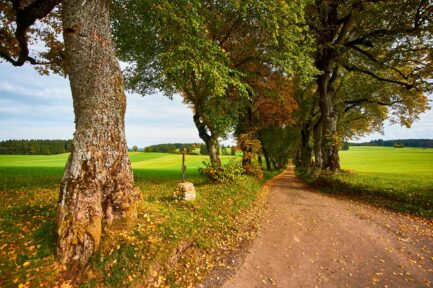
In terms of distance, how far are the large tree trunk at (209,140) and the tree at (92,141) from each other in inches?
366

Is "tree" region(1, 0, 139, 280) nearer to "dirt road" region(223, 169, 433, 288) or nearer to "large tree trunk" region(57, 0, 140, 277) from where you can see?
"large tree trunk" region(57, 0, 140, 277)

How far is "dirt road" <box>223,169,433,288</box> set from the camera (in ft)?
19.1

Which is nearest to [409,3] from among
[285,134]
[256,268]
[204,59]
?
[204,59]

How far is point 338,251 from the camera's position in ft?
23.8

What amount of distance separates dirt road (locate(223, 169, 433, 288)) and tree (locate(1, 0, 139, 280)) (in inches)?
144

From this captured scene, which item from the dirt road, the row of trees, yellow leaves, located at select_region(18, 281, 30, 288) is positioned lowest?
the dirt road

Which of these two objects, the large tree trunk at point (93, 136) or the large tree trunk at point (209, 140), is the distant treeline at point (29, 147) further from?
the large tree trunk at point (93, 136)

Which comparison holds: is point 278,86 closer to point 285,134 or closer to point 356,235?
point 356,235

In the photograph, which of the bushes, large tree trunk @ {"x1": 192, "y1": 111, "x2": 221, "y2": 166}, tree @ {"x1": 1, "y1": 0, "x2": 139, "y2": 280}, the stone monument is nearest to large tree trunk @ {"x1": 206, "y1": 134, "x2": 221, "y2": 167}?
large tree trunk @ {"x1": 192, "y1": 111, "x2": 221, "y2": 166}

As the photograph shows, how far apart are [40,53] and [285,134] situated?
34271mm

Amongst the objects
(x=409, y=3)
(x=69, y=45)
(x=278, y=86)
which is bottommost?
(x=69, y=45)

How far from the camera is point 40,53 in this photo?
15102 mm

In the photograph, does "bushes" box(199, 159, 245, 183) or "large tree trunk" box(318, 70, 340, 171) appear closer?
"bushes" box(199, 159, 245, 183)

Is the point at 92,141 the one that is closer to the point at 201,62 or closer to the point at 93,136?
the point at 93,136
